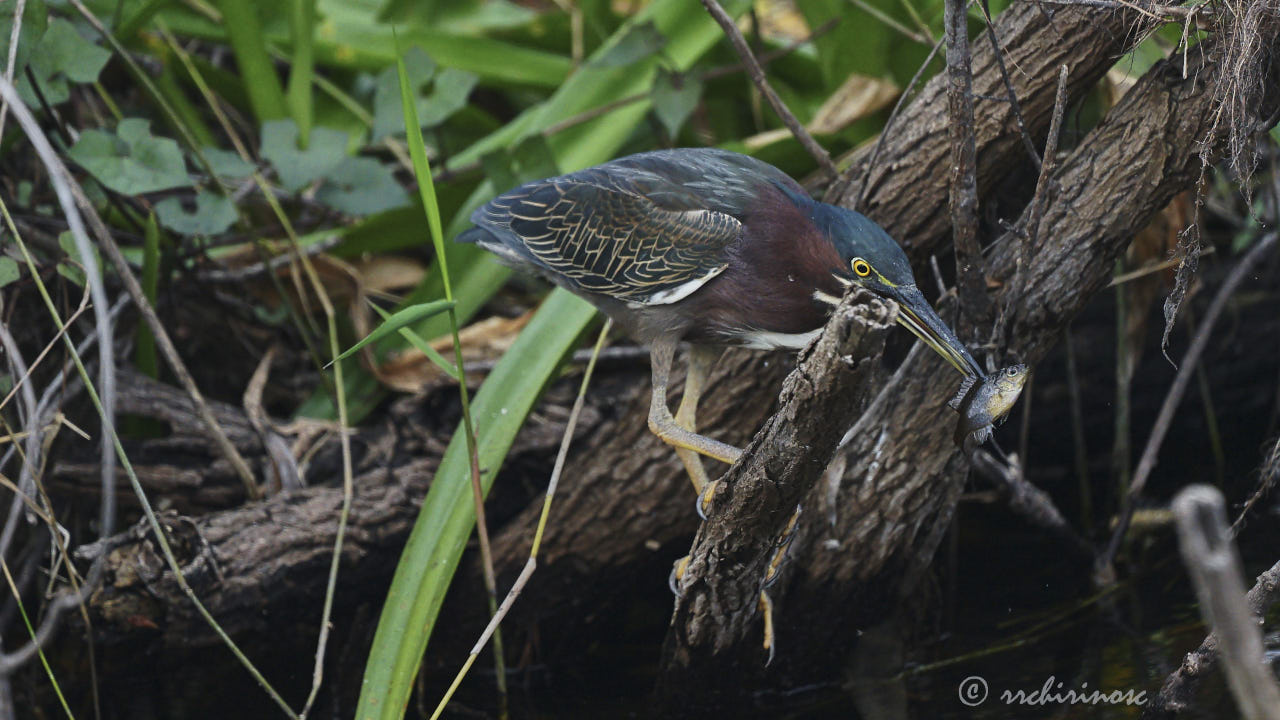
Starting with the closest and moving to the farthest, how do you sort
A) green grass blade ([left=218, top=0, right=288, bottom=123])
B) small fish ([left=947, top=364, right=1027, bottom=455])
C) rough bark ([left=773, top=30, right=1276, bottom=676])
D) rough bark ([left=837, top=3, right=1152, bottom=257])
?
small fish ([left=947, top=364, right=1027, bottom=455]) → rough bark ([left=773, top=30, right=1276, bottom=676]) → rough bark ([left=837, top=3, right=1152, bottom=257]) → green grass blade ([left=218, top=0, right=288, bottom=123])

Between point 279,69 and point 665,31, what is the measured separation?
5.92ft

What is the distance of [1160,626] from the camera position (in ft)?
9.29

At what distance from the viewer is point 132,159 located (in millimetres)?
2895

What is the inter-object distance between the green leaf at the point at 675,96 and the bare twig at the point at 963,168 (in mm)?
1353

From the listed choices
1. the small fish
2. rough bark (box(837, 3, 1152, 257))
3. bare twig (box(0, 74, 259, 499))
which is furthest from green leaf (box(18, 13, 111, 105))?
the small fish

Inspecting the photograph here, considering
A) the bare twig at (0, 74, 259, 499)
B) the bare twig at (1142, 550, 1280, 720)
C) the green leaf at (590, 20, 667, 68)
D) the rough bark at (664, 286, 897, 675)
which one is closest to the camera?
the bare twig at (0, 74, 259, 499)

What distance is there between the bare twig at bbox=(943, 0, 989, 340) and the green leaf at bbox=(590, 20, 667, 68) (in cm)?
145

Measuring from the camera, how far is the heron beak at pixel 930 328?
206 centimetres

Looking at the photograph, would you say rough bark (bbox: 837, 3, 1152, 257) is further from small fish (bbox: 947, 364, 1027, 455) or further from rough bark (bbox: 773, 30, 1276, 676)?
small fish (bbox: 947, 364, 1027, 455)

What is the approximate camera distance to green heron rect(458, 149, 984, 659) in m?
2.33

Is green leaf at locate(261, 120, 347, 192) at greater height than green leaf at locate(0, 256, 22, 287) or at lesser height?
greater

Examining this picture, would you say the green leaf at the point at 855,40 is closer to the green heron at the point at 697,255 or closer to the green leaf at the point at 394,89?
the green heron at the point at 697,255

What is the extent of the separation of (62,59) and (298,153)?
673 mm

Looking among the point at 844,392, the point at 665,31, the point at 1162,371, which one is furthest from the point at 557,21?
the point at 844,392
